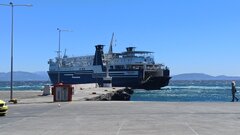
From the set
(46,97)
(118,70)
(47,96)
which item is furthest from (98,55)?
(46,97)

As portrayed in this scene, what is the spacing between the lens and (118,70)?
133 meters

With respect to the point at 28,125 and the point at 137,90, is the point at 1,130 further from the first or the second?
the point at 137,90

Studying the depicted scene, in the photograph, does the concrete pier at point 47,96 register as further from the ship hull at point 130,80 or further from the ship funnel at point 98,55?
the ship funnel at point 98,55

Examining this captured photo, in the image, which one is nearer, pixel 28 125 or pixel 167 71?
pixel 28 125

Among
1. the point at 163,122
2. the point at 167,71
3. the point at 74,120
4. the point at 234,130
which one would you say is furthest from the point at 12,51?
the point at 167,71

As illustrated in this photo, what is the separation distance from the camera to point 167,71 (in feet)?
438

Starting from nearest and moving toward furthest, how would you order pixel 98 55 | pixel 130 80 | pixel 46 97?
1. pixel 46 97
2. pixel 130 80
3. pixel 98 55

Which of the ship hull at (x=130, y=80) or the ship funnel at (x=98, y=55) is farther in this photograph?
the ship funnel at (x=98, y=55)

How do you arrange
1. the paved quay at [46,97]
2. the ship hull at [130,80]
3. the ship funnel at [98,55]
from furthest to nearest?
the ship funnel at [98,55] → the ship hull at [130,80] → the paved quay at [46,97]

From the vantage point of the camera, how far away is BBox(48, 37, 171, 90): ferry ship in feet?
421

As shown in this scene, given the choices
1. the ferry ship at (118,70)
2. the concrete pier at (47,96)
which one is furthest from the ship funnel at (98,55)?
the concrete pier at (47,96)

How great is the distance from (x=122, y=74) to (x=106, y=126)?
112 metres

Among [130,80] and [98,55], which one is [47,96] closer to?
[130,80]

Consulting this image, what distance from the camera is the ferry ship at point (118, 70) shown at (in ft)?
421
